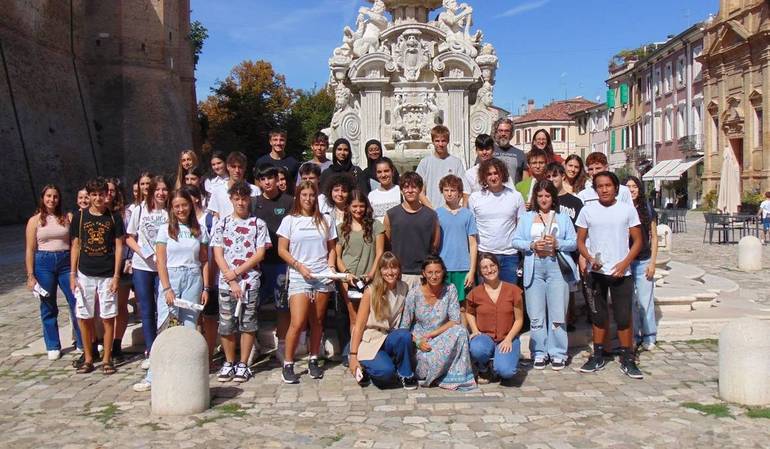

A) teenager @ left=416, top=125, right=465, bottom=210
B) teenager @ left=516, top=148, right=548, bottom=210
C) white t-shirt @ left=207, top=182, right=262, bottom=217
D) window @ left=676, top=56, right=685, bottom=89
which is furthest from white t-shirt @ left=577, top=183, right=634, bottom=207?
window @ left=676, top=56, right=685, bottom=89

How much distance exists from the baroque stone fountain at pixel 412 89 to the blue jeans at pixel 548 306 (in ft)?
20.6

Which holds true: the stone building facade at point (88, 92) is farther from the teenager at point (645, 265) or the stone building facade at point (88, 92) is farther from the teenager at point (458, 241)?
the teenager at point (645, 265)

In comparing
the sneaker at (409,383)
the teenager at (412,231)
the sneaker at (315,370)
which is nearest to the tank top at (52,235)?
the sneaker at (315,370)

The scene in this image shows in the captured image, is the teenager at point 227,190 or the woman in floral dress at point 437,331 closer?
the woman in floral dress at point 437,331

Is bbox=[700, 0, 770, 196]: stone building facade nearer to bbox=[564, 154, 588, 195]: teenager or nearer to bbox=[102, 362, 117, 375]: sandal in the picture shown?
bbox=[564, 154, 588, 195]: teenager

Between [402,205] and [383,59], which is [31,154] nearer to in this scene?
[383,59]

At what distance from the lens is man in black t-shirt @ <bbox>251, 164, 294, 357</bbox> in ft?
23.7

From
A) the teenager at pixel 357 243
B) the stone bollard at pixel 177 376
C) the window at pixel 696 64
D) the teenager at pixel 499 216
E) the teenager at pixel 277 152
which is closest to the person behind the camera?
the stone bollard at pixel 177 376

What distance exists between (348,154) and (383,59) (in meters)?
5.00

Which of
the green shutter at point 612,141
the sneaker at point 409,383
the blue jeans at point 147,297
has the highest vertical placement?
the green shutter at point 612,141

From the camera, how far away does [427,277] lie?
21.1 feet

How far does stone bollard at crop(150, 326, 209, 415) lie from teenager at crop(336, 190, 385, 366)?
64.0 inches

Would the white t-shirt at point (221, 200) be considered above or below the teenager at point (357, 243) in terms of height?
above

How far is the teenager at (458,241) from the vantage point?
705cm
